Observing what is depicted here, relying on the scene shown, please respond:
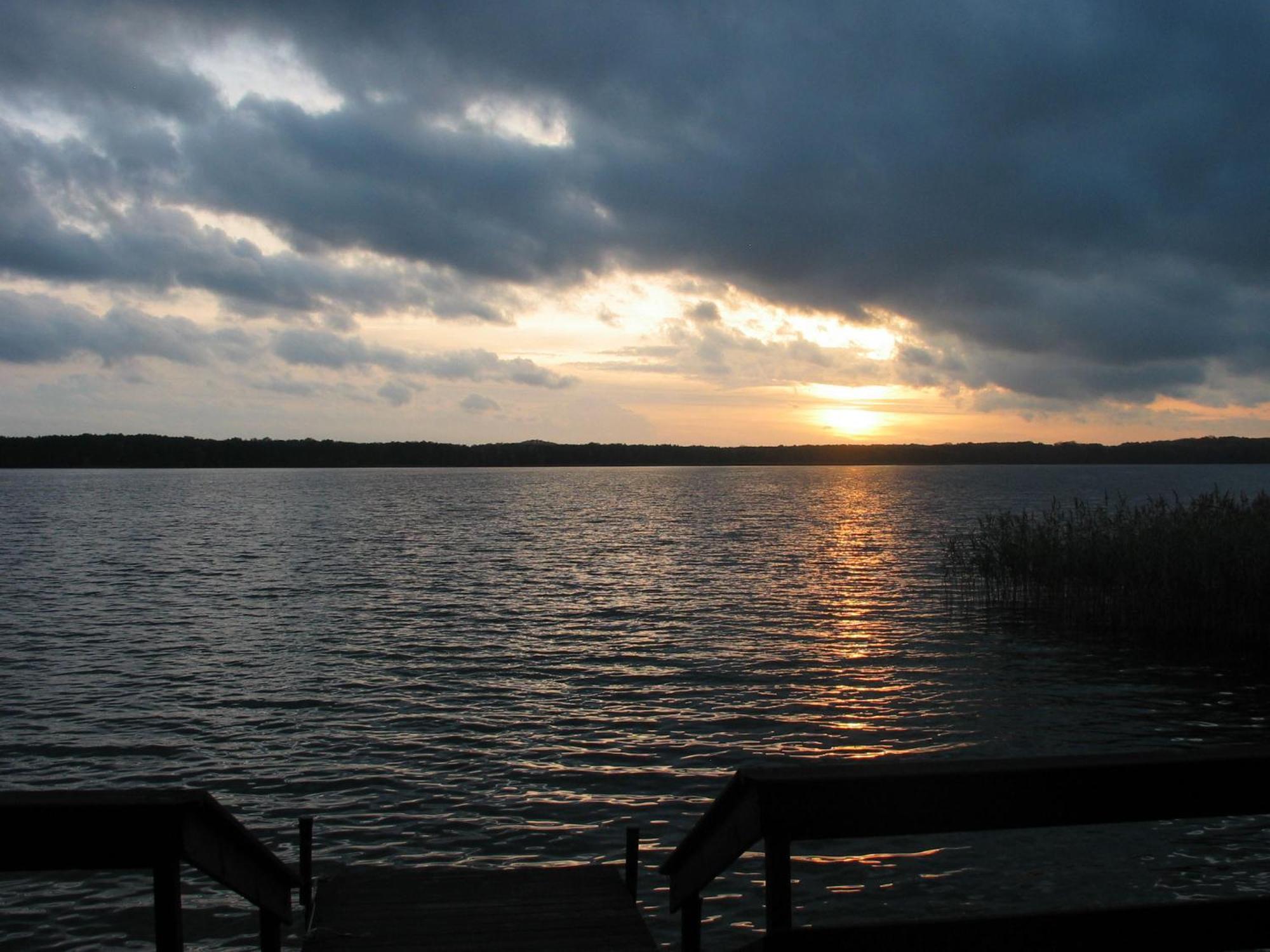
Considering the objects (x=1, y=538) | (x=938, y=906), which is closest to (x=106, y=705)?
(x=938, y=906)

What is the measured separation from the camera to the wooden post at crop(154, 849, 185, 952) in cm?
349

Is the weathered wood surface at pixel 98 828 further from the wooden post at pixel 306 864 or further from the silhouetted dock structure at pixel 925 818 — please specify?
the wooden post at pixel 306 864

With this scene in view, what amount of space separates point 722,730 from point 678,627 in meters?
11.2

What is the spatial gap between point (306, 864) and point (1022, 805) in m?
7.63

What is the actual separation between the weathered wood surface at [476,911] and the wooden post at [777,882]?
4197mm

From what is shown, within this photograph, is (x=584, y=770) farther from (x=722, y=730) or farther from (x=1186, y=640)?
(x=1186, y=640)

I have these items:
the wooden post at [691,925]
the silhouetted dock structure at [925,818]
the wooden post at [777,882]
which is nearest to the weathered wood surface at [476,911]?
the wooden post at [691,925]

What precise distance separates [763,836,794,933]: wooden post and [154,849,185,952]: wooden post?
206cm

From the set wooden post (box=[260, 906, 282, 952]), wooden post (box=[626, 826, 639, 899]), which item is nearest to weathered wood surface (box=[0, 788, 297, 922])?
wooden post (box=[260, 906, 282, 952])

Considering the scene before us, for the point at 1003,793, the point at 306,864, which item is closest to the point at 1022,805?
the point at 1003,793

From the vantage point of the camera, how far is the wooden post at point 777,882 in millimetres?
3395

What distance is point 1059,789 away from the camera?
338 centimetres

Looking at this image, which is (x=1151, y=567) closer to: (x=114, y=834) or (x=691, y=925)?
(x=691, y=925)

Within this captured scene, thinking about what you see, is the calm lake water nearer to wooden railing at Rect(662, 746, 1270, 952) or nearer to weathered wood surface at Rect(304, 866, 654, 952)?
weathered wood surface at Rect(304, 866, 654, 952)
